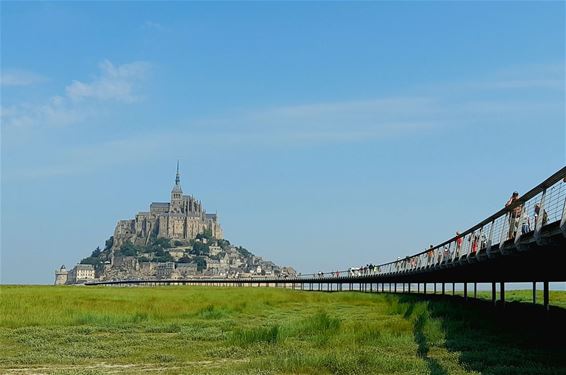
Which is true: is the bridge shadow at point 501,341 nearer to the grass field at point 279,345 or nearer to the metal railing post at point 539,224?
the grass field at point 279,345

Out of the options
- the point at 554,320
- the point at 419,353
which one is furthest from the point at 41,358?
the point at 554,320

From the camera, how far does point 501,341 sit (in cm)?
2372

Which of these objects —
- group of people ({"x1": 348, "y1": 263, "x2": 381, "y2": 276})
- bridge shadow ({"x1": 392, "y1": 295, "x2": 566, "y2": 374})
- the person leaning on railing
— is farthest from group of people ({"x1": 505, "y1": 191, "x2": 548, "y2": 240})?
group of people ({"x1": 348, "y1": 263, "x2": 381, "y2": 276})

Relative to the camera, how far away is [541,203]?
57.8ft

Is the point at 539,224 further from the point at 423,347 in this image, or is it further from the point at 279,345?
the point at 279,345

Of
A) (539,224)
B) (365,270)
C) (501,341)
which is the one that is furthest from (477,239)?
(365,270)

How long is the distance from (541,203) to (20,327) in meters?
20.3

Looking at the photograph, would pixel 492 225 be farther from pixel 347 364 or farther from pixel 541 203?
pixel 347 364

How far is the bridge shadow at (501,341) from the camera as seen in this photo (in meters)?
18.0

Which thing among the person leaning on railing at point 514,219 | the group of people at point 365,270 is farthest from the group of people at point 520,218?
the group of people at point 365,270

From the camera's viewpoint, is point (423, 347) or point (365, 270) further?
point (365, 270)

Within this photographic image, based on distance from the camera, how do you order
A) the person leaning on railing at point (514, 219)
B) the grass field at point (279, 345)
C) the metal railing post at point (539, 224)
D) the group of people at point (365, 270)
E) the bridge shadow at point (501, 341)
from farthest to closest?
1. the group of people at point (365, 270)
2. the person leaning on railing at point (514, 219)
3. the grass field at point (279, 345)
4. the bridge shadow at point (501, 341)
5. the metal railing post at point (539, 224)

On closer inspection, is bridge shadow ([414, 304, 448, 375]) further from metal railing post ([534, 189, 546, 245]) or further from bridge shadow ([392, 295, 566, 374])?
metal railing post ([534, 189, 546, 245])

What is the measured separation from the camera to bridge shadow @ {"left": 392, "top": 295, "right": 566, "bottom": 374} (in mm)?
17953
